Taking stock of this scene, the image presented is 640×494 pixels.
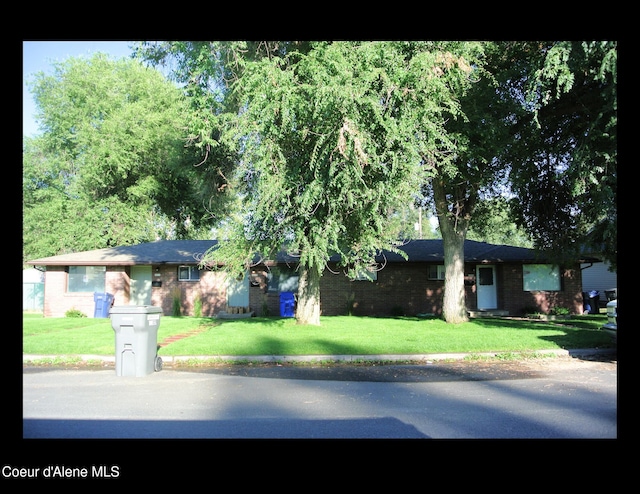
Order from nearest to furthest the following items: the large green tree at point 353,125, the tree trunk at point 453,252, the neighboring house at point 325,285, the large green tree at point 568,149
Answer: the large green tree at point 568,149
the large green tree at point 353,125
the tree trunk at point 453,252
the neighboring house at point 325,285

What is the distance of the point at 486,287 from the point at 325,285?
746 centimetres

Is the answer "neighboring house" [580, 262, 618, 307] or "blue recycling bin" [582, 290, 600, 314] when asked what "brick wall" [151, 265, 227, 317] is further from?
"neighboring house" [580, 262, 618, 307]

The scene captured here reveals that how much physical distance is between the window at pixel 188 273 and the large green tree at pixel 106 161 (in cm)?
568

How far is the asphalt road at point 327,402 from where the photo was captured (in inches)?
215

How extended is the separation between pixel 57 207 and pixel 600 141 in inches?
1218

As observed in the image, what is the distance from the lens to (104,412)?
247 inches

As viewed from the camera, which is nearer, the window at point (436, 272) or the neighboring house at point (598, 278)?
the window at point (436, 272)

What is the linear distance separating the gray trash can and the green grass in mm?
1736

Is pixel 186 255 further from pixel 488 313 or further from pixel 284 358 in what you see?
pixel 488 313

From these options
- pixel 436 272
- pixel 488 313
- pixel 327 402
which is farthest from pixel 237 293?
pixel 327 402

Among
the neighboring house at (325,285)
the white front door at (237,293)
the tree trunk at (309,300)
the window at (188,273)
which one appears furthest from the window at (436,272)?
the window at (188,273)

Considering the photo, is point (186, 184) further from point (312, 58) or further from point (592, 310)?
point (592, 310)

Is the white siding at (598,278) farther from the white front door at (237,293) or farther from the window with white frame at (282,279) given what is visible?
the white front door at (237,293)

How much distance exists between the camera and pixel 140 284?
22797mm
